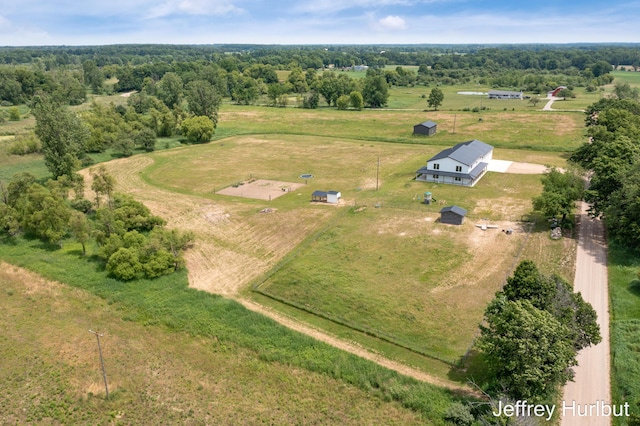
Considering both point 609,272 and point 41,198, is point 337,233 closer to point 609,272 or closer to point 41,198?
point 609,272

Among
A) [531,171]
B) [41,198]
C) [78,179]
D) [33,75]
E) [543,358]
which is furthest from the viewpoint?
[33,75]

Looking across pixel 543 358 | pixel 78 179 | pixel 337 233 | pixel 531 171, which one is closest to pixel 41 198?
pixel 78 179

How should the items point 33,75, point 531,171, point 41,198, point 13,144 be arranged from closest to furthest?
point 41,198 < point 531,171 < point 13,144 < point 33,75

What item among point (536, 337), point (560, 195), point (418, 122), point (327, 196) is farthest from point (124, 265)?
point (418, 122)

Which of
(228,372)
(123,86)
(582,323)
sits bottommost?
(228,372)

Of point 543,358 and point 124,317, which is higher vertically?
point 543,358

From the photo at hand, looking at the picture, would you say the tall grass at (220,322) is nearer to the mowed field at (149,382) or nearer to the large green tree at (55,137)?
the mowed field at (149,382)

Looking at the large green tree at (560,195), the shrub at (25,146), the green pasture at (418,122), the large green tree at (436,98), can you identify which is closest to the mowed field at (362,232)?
the green pasture at (418,122)
